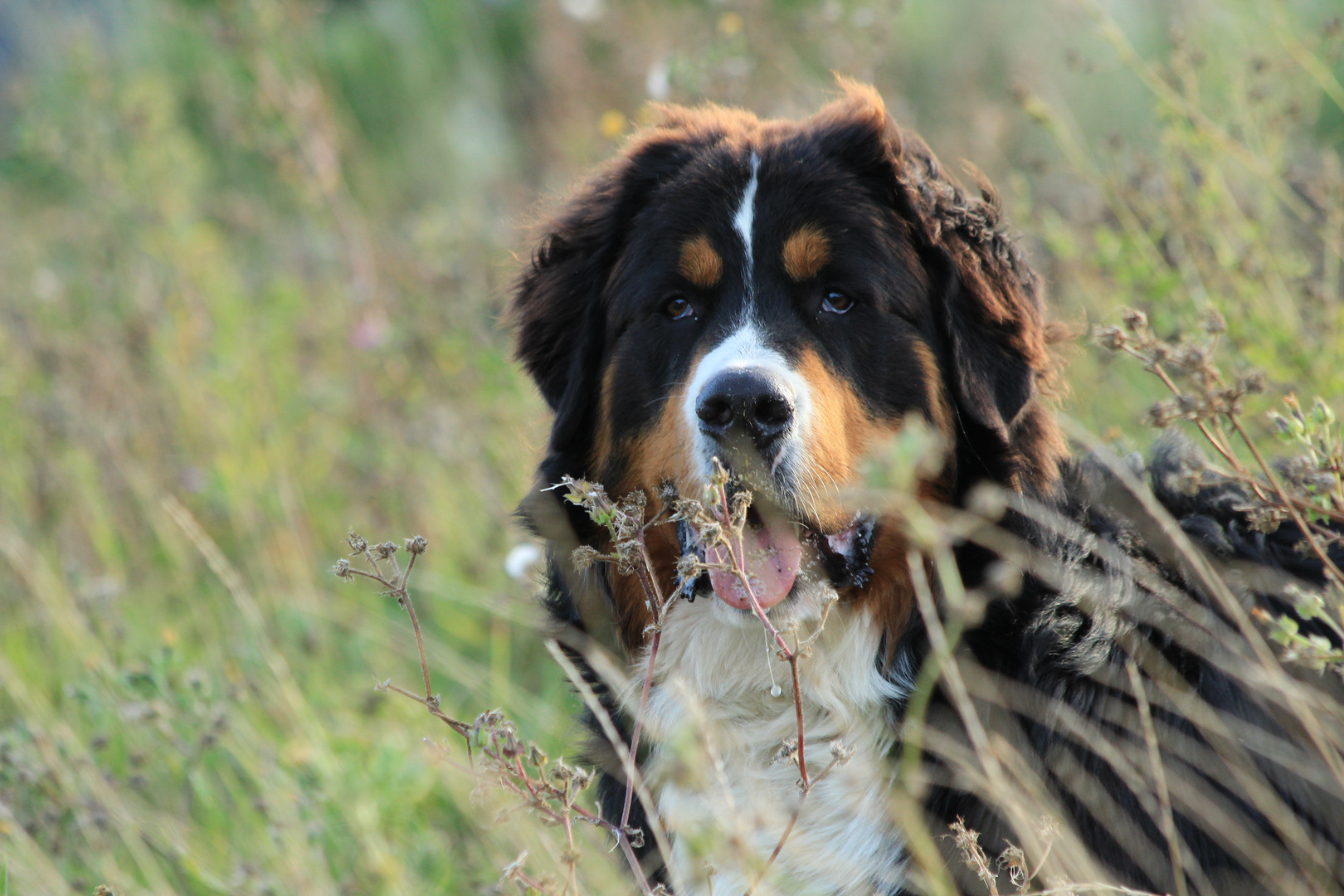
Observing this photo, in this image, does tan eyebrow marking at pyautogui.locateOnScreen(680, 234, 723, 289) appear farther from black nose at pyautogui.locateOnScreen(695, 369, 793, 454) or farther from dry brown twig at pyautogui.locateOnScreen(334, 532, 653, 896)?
dry brown twig at pyautogui.locateOnScreen(334, 532, 653, 896)

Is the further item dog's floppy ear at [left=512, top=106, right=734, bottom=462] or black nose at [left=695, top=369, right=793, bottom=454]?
dog's floppy ear at [left=512, top=106, right=734, bottom=462]

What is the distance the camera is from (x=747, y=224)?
266cm

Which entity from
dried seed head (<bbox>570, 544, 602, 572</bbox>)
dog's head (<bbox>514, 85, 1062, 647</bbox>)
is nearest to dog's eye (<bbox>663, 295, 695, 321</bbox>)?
dog's head (<bbox>514, 85, 1062, 647</bbox>)

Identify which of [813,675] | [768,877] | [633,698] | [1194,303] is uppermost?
[1194,303]

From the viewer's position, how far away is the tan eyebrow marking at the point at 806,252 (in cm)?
261

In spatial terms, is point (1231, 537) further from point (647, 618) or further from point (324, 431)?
point (324, 431)

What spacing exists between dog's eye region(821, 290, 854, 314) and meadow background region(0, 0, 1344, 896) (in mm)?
695

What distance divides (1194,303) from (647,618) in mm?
2048

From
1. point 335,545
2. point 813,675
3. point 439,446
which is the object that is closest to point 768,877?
point 813,675

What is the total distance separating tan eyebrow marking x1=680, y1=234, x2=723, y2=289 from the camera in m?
2.67

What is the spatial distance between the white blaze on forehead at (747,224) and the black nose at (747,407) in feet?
1.40

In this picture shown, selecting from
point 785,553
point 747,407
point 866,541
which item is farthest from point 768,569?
point 747,407

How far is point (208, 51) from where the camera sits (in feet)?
31.1

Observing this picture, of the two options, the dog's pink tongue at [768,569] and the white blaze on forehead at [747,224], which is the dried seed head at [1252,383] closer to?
the dog's pink tongue at [768,569]
